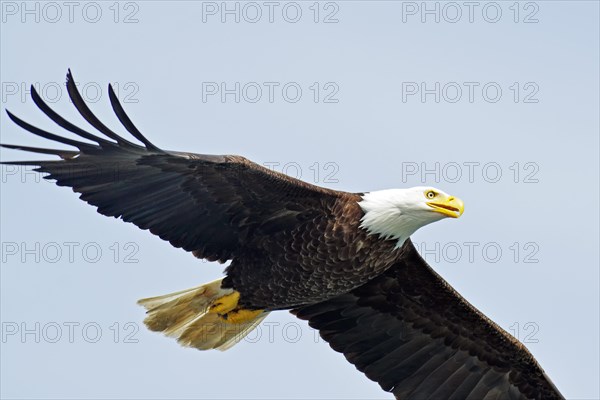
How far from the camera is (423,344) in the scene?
15305 millimetres

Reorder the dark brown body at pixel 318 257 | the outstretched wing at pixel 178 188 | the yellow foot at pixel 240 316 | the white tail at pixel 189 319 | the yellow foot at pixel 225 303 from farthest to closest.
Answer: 1. the white tail at pixel 189 319
2. the yellow foot at pixel 240 316
3. the yellow foot at pixel 225 303
4. the dark brown body at pixel 318 257
5. the outstretched wing at pixel 178 188

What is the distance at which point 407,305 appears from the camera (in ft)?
49.8

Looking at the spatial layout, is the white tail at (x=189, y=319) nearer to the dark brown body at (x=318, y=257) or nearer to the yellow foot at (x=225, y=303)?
the yellow foot at (x=225, y=303)

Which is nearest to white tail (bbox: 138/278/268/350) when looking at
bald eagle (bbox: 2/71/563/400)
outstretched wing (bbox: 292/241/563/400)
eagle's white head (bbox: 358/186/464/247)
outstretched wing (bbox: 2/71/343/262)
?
bald eagle (bbox: 2/71/563/400)

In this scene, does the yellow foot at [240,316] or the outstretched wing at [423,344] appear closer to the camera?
the yellow foot at [240,316]

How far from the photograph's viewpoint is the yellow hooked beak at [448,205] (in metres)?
13.8

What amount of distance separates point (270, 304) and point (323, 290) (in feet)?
2.13

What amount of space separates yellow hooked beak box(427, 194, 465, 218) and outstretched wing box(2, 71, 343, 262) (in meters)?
0.90

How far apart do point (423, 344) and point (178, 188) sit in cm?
322

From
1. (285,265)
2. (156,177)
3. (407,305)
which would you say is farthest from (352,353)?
(156,177)

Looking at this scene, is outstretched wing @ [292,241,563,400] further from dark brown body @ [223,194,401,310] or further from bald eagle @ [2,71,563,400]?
dark brown body @ [223,194,401,310]

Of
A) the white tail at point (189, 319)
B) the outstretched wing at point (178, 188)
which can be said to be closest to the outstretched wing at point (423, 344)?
the white tail at point (189, 319)

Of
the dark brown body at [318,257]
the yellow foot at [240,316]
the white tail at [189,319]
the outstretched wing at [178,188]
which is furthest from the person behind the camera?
the white tail at [189,319]

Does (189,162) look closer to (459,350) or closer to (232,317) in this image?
(232,317)
